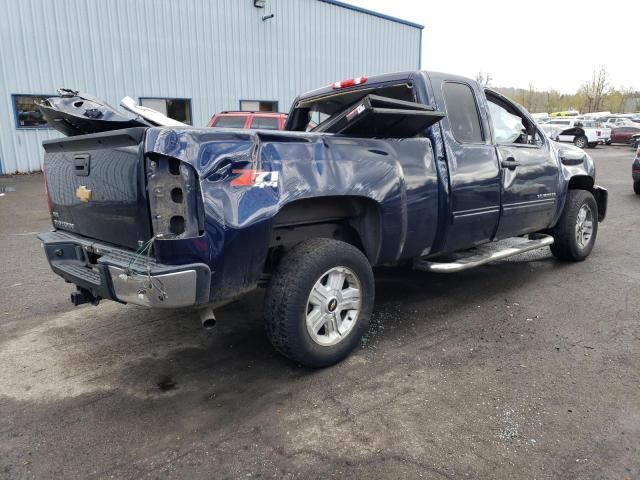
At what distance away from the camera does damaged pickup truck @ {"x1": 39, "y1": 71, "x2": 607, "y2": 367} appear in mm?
2615

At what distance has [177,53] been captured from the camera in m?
16.5

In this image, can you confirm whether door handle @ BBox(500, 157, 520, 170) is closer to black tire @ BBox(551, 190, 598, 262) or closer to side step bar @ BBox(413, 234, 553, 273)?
side step bar @ BBox(413, 234, 553, 273)

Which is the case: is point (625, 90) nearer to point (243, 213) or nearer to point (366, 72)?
point (366, 72)

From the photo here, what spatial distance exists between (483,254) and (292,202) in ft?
7.20

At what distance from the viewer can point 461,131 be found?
13.4 ft

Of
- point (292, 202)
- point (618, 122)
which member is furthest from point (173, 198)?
point (618, 122)

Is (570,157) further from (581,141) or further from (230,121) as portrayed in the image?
(581,141)

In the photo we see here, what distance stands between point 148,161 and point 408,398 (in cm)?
198

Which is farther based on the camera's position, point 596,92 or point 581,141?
point 596,92

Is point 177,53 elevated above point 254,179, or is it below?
above

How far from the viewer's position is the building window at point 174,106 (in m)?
16.6

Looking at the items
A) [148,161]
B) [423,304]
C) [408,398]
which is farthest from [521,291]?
[148,161]

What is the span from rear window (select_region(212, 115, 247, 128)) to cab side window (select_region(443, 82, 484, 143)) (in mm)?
7909

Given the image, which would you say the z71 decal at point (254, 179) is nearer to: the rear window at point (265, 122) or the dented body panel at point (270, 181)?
the dented body panel at point (270, 181)
